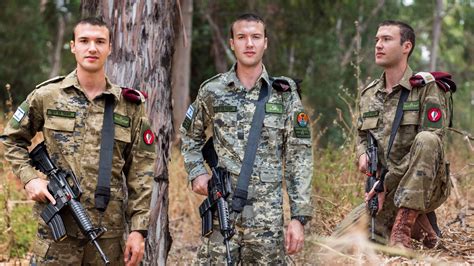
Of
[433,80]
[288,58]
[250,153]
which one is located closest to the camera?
[250,153]

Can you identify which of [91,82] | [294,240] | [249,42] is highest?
[249,42]

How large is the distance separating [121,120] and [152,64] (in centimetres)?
102

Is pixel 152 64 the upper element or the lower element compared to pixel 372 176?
upper

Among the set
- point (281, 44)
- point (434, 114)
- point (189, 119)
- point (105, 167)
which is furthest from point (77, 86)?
point (281, 44)

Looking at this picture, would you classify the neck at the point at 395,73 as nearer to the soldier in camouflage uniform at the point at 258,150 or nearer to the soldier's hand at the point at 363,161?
the soldier's hand at the point at 363,161

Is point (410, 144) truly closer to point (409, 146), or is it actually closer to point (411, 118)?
point (409, 146)

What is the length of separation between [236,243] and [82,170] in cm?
93

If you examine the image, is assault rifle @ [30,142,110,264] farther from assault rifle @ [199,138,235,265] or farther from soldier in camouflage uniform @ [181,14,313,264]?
soldier in camouflage uniform @ [181,14,313,264]

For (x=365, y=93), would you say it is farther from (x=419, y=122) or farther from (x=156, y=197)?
(x=156, y=197)

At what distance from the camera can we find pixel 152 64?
187 inches

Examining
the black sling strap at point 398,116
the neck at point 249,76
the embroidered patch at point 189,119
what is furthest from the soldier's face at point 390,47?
the embroidered patch at point 189,119

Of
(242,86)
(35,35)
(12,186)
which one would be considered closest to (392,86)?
(242,86)

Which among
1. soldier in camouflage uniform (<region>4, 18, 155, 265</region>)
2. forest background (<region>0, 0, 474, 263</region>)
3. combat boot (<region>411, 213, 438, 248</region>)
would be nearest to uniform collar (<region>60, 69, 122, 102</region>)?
soldier in camouflage uniform (<region>4, 18, 155, 265</region>)

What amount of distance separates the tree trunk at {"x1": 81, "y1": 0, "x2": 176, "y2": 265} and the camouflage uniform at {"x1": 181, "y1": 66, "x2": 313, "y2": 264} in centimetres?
66
